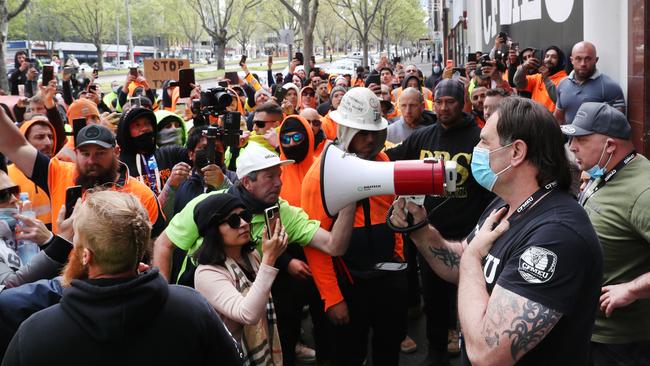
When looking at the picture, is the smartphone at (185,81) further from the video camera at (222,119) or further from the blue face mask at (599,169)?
the blue face mask at (599,169)

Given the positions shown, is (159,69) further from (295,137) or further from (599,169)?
(599,169)

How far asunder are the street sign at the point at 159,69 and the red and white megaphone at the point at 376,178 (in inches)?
361

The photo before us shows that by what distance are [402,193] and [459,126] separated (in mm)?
2196

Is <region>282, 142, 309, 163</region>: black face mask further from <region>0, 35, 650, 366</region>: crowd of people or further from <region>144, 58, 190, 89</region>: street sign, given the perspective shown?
<region>144, 58, 190, 89</region>: street sign

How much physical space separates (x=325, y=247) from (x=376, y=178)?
0.92 m

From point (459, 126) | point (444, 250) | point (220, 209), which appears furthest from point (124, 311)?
point (459, 126)

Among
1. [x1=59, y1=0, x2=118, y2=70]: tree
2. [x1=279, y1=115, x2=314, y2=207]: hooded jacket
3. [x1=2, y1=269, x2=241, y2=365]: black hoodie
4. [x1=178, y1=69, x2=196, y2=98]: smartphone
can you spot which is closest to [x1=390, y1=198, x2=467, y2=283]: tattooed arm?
[x1=2, y1=269, x2=241, y2=365]: black hoodie

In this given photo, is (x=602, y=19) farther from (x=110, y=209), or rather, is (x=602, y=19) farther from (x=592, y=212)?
(x=110, y=209)

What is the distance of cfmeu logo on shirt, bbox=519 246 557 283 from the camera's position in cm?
202

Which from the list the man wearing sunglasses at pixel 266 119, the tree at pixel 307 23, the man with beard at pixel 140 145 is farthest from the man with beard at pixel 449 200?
the tree at pixel 307 23

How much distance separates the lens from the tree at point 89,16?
180 feet

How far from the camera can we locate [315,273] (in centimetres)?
376

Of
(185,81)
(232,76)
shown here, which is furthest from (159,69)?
(185,81)

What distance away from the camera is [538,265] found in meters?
2.03
